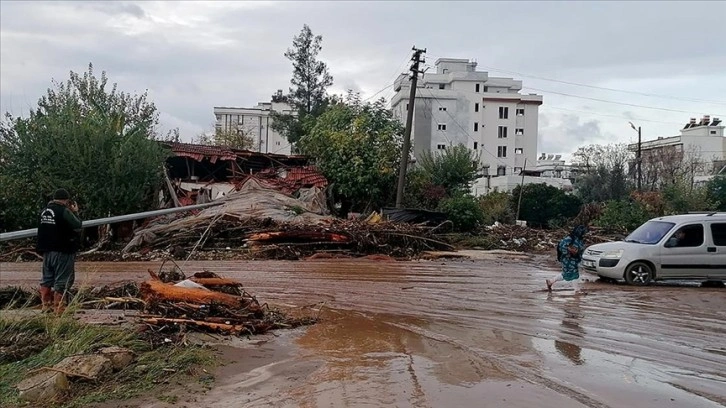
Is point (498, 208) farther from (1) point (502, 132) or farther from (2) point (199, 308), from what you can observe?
(1) point (502, 132)

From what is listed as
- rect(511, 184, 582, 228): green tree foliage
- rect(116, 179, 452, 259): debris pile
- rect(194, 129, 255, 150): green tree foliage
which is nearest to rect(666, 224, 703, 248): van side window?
rect(116, 179, 452, 259): debris pile

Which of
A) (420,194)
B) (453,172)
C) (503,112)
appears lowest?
(420,194)

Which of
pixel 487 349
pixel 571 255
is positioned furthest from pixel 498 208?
pixel 487 349

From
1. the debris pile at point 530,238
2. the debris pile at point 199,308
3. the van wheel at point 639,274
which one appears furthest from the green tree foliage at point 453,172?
the debris pile at point 199,308

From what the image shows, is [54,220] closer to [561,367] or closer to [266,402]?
[266,402]

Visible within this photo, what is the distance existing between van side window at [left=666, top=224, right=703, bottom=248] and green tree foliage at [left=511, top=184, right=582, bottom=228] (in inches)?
1149

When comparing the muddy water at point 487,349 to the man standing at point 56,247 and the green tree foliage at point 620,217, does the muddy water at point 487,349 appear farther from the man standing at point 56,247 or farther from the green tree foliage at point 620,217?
the green tree foliage at point 620,217

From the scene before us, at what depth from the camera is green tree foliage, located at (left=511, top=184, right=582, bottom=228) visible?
45.0m

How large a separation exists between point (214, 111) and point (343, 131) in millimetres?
72952

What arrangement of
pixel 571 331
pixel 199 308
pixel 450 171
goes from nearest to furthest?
pixel 199 308 → pixel 571 331 → pixel 450 171

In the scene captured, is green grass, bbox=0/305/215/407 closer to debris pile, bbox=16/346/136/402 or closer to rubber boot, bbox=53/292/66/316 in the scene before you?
debris pile, bbox=16/346/136/402

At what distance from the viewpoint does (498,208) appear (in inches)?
1610

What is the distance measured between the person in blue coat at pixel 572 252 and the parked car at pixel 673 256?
223 centimetres

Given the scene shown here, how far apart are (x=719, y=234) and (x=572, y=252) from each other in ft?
15.9
